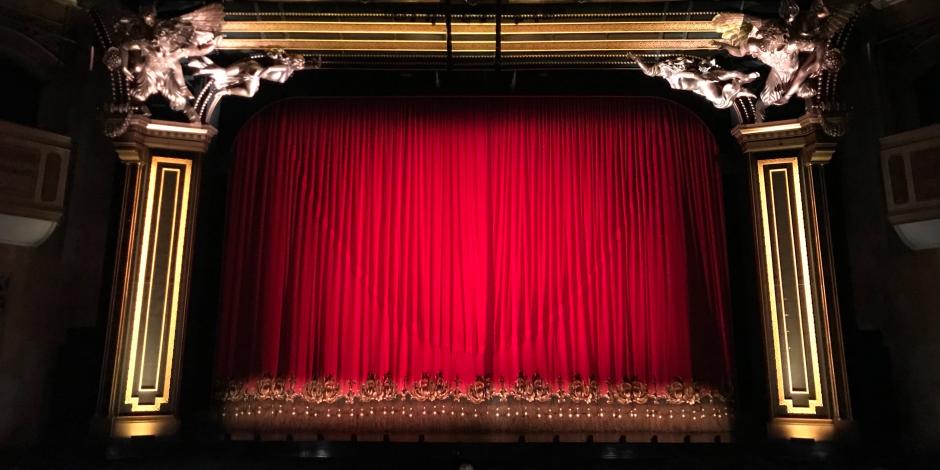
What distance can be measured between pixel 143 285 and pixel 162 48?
2.09 m

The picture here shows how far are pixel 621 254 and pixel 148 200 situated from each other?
4.50 m

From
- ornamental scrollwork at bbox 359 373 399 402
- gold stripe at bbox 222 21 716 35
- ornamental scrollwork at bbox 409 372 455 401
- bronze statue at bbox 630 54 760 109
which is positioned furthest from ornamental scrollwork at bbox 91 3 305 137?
bronze statue at bbox 630 54 760 109

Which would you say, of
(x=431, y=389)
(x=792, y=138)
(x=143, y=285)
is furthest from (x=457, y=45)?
(x=143, y=285)

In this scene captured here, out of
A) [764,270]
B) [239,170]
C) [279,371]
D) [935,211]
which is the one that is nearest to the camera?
[935,211]

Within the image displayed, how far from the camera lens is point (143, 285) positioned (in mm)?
5770

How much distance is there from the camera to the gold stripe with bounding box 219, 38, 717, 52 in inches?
258

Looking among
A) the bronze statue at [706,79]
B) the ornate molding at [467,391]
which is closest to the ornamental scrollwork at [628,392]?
the ornate molding at [467,391]

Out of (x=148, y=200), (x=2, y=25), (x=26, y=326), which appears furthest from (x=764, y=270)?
(x=2, y=25)

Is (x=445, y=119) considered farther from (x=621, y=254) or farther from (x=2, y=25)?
(x=2, y=25)

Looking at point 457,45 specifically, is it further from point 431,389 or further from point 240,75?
point 431,389

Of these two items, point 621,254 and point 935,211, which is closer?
point 935,211

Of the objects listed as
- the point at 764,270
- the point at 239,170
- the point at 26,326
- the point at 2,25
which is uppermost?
the point at 2,25

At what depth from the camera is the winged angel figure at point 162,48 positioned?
559 cm

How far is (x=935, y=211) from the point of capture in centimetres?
539
